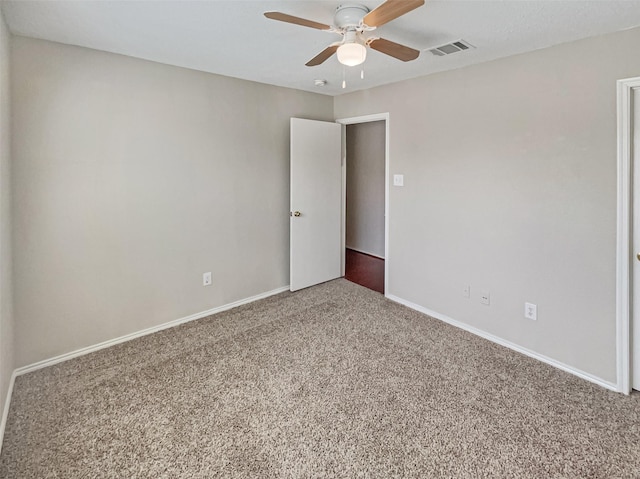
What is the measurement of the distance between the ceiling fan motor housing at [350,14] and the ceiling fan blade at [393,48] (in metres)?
0.14

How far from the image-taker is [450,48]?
2561mm

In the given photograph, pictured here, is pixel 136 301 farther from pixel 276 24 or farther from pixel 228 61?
pixel 276 24

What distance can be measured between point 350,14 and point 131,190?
2131mm

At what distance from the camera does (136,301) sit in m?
3.03

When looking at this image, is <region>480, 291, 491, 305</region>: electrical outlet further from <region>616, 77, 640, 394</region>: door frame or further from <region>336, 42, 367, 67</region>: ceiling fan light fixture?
<region>336, 42, 367, 67</region>: ceiling fan light fixture

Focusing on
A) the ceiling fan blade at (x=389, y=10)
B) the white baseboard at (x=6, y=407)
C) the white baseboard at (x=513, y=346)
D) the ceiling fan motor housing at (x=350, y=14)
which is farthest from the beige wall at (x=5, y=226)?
the white baseboard at (x=513, y=346)

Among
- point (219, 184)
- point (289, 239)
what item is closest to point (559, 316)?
point (289, 239)

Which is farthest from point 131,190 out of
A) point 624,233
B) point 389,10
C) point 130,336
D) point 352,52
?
point 624,233

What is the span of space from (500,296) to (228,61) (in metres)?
2.97

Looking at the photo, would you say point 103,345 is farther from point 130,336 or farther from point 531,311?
point 531,311

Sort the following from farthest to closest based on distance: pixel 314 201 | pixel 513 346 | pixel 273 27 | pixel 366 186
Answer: pixel 366 186, pixel 314 201, pixel 513 346, pixel 273 27

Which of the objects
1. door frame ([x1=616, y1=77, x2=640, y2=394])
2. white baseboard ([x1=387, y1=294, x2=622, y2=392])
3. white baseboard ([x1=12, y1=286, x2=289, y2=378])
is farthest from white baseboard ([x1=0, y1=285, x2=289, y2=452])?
door frame ([x1=616, y1=77, x2=640, y2=394])

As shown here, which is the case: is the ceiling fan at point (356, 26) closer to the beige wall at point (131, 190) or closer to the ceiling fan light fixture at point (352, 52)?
the ceiling fan light fixture at point (352, 52)

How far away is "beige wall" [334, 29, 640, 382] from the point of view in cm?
232
